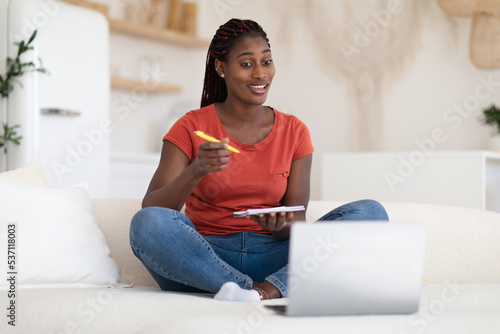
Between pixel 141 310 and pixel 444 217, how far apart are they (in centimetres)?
116

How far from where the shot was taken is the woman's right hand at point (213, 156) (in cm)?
153

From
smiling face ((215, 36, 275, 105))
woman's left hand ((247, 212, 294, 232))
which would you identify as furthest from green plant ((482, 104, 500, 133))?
woman's left hand ((247, 212, 294, 232))

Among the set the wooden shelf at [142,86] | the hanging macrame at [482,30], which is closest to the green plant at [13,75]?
the wooden shelf at [142,86]

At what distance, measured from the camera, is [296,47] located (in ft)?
16.6

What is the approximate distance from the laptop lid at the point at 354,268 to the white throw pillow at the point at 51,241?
0.79 metres

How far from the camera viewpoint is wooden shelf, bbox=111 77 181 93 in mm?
4453

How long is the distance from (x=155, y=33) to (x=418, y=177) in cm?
226

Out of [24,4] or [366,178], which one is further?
[366,178]

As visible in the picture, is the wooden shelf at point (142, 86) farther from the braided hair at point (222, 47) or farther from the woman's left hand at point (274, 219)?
the woman's left hand at point (274, 219)

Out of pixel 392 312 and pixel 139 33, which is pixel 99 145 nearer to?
pixel 139 33

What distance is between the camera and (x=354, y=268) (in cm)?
118

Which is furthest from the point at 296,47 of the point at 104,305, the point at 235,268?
the point at 104,305

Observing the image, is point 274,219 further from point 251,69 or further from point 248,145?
point 251,69

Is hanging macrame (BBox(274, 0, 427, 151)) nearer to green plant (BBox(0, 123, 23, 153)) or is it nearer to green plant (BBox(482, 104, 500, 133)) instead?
green plant (BBox(482, 104, 500, 133))
